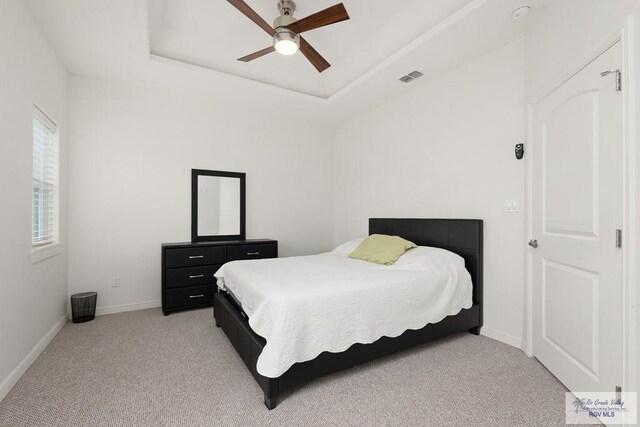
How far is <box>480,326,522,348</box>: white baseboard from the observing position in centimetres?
254

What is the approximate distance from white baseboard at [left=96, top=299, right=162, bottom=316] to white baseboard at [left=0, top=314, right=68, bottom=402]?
430 millimetres

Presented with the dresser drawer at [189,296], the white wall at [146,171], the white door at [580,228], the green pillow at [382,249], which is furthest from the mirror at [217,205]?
the white door at [580,228]

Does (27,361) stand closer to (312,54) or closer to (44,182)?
(44,182)

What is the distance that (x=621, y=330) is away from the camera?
1513 millimetres

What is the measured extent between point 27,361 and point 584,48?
13.9 feet

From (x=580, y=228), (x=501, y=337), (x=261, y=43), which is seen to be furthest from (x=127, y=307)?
(x=580, y=228)

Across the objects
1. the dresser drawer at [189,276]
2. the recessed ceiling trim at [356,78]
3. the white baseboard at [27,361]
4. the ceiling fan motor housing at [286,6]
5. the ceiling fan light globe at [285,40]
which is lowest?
the white baseboard at [27,361]

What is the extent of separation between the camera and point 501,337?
2.66 metres

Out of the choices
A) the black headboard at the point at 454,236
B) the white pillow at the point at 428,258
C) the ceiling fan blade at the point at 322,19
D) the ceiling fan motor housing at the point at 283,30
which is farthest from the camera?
the black headboard at the point at 454,236

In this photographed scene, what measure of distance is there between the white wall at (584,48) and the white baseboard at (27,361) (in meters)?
3.46

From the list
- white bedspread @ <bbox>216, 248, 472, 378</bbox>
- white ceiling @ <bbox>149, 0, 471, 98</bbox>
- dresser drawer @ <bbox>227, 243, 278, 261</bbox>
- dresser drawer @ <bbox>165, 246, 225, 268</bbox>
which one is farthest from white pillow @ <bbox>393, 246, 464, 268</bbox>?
dresser drawer @ <bbox>165, 246, 225, 268</bbox>

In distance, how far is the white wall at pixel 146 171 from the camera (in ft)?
11.0

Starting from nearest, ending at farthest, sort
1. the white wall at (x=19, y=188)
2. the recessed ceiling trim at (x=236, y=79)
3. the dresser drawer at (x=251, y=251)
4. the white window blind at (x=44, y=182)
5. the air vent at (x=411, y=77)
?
the white wall at (x=19, y=188) → the white window blind at (x=44, y=182) → the recessed ceiling trim at (x=236, y=79) → the air vent at (x=411, y=77) → the dresser drawer at (x=251, y=251)

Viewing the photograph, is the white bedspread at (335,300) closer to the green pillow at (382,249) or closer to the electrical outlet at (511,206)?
the green pillow at (382,249)
